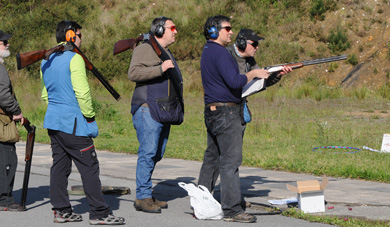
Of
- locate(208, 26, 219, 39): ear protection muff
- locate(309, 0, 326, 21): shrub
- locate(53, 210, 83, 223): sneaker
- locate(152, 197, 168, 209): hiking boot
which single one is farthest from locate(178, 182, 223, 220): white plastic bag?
locate(309, 0, 326, 21): shrub

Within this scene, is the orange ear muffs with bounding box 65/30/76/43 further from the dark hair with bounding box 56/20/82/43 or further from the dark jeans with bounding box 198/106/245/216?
the dark jeans with bounding box 198/106/245/216

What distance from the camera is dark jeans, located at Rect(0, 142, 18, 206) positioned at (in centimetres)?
830

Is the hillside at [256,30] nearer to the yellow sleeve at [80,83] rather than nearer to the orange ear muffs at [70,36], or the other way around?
the orange ear muffs at [70,36]

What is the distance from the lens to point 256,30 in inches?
1437

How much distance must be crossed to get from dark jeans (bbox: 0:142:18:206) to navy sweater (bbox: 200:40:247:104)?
2527 mm

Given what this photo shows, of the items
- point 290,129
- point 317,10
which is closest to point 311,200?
point 290,129

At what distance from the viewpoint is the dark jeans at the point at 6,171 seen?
8.30m

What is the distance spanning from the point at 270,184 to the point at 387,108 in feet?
48.2

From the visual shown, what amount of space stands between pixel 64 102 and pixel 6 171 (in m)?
1.53

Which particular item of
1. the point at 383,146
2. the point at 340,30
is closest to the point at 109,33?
the point at 340,30


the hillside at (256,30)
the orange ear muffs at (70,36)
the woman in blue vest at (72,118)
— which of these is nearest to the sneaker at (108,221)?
the woman in blue vest at (72,118)

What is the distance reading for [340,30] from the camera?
34.0 metres

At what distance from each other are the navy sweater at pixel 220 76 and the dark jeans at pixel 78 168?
145 cm

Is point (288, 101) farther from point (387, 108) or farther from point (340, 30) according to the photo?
point (340, 30)
